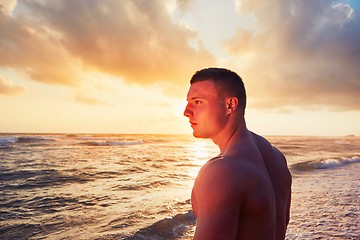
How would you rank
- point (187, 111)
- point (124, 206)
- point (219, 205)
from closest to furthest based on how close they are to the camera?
point (219, 205) → point (187, 111) → point (124, 206)

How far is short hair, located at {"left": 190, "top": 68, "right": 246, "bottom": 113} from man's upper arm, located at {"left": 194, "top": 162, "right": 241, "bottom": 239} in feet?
2.45

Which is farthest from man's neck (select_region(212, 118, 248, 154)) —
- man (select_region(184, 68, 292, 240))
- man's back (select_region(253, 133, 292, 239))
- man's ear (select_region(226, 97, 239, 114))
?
man's back (select_region(253, 133, 292, 239))

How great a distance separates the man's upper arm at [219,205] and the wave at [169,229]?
16.1 feet

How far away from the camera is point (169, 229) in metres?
6.70

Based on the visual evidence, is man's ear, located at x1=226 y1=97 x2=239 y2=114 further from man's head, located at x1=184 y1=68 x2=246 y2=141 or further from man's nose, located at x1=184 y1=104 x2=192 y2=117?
man's nose, located at x1=184 y1=104 x2=192 y2=117

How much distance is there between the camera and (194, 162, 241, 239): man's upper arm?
1632 millimetres

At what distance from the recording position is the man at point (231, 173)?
A: 1646 mm

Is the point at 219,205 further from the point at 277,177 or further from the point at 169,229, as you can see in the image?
the point at 169,229

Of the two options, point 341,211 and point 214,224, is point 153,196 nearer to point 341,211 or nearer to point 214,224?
point 341,211

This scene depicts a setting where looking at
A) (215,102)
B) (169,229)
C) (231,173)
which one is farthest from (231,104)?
(169,229)

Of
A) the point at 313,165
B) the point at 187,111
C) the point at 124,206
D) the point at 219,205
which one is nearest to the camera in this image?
the point at 219,205

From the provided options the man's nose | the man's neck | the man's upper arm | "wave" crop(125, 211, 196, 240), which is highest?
the man's nose

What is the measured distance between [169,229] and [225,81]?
17.7 ft

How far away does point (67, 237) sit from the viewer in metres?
6.10
